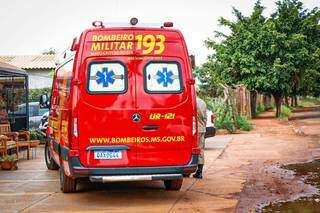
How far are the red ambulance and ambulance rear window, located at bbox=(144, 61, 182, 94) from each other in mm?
15

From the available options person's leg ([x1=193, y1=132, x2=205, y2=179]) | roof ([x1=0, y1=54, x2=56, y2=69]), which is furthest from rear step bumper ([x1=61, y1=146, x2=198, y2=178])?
roof ([x1=0, y1=54, x2=56, y2=69])

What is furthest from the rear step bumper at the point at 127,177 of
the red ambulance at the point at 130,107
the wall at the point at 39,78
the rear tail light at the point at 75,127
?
the wall at the point at 39,78

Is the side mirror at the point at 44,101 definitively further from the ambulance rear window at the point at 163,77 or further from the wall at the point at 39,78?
the wall at the point at 39,78

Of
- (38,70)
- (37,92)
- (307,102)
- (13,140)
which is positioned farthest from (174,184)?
(307,102)

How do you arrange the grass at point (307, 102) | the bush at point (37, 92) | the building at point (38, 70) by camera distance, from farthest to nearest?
the grass at point (307, 102)
the building at point (38, 70)
the bush at point (37, 92)

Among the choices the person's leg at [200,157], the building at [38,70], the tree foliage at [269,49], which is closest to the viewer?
the person's leg at [200,157]

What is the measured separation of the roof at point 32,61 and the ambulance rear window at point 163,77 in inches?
1150

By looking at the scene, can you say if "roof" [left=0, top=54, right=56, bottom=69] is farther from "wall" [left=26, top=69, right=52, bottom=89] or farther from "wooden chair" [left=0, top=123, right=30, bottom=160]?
"wooden chair" [left=0, top=123, right=30, bottom=160]

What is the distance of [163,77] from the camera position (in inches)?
329

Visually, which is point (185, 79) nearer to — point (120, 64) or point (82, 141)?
point (120, 64)

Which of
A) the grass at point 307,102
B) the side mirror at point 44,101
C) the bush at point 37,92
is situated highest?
the bush at point 37,92

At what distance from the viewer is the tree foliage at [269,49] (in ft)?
98.9

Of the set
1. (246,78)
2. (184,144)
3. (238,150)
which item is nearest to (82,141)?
(184,144)

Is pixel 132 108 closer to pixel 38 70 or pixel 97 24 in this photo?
pixel 97 24
